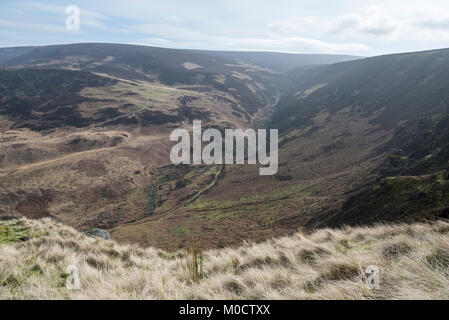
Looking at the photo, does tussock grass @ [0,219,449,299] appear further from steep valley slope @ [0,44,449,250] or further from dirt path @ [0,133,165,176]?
dirt path @ [0,133,165,176]

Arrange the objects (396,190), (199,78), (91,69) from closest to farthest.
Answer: (396,190)
(199,78)
(91,69)

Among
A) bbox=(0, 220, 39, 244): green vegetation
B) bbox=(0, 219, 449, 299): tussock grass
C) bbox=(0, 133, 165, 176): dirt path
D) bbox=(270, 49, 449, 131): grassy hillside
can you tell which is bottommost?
bbox=(0, 133, 165, 176): dirt path

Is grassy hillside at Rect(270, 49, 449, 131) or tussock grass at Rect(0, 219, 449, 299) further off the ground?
grassy hillside at Rect(270, 49, 449, 131)

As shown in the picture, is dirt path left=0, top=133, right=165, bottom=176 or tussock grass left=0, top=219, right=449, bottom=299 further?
dirt path left=0, top=133, right=165, bottom=176

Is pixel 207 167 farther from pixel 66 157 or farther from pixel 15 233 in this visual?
pixel 15 233

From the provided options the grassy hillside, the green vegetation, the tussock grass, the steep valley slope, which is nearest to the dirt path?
the steep valley slope

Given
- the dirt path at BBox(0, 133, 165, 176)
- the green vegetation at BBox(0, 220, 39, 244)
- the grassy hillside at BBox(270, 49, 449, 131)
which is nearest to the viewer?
the green vegetation at BBox(0, 220, 39, 244)

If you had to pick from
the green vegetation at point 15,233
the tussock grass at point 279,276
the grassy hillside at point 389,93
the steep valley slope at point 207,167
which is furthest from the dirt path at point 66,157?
the grassy hillside at point 389,93
